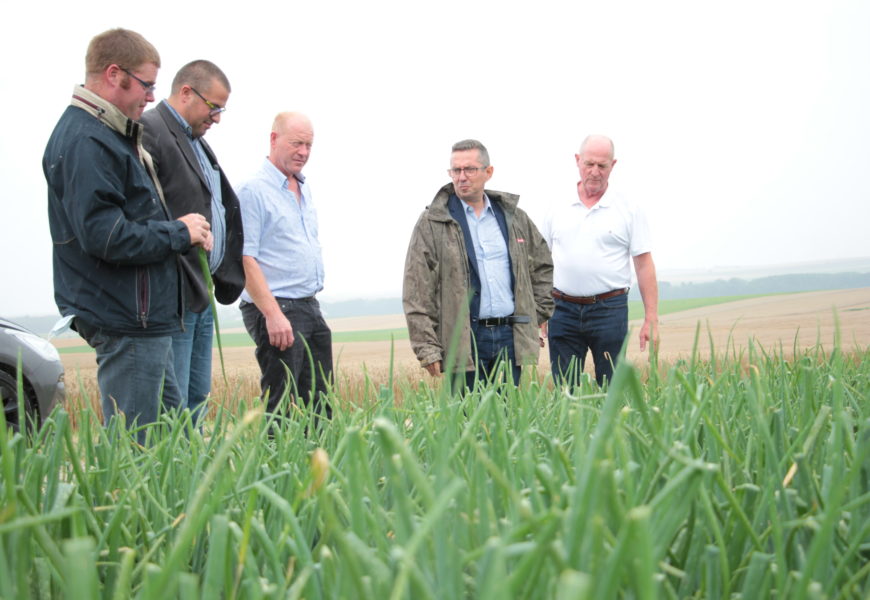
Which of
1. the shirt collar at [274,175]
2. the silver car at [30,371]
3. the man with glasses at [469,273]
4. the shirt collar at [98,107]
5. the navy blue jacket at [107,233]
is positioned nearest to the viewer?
the navy blue jacket at [107,233]

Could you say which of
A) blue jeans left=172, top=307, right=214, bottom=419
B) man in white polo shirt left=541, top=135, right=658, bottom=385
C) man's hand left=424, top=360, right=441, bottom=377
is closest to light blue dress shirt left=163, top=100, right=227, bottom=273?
blue jeans left=172, top=307, right=214, bottom=419

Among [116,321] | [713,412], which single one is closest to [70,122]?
[116,321]

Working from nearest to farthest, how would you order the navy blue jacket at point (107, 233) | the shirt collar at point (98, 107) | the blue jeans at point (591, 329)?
the navy blue jacket at point (107, 233) → the shirt collar at point (98, 107) → the blue jeans at point (591, 329)

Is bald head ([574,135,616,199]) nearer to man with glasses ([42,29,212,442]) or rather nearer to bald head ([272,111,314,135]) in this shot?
bald head ([272,111,314,135])

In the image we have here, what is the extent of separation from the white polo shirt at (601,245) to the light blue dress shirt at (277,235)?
1618 millimetres

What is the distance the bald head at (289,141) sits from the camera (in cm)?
471

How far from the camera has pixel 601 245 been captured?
5180 millimetres

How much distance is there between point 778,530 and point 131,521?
0.74 metres

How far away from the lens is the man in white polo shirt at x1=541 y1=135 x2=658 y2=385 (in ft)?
16.9

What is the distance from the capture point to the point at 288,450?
4.09 feet

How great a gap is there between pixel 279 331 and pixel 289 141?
3.78 ft

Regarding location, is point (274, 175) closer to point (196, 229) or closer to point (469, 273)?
point (469, 273)

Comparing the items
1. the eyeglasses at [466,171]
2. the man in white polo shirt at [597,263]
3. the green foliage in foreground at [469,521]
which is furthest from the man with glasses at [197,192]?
the green foliage in foreground at [469,521]

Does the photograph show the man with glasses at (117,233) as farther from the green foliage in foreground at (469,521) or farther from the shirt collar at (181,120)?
the green foliage in foreground at (469,521)
